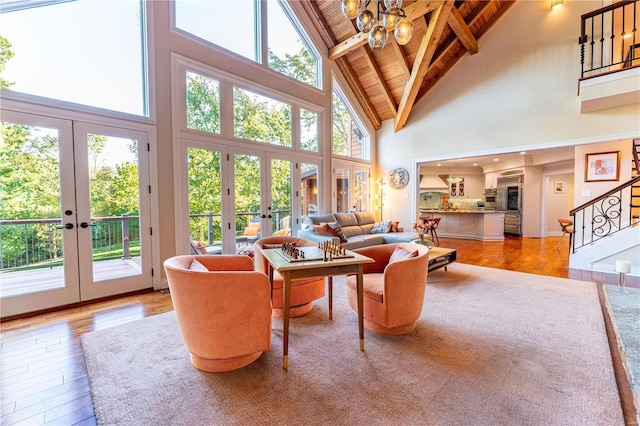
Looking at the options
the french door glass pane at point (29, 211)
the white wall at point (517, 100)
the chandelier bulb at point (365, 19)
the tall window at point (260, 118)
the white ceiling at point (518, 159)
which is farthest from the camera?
the white ceiling at point (518, 159)

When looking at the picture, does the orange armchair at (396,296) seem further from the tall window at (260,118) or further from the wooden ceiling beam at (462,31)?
the wooden ceiling beam at (462,31)

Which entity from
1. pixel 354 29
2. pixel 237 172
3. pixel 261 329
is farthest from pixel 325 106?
pixel 261 329

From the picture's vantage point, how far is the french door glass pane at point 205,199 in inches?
169

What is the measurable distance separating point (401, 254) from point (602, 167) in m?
5.77

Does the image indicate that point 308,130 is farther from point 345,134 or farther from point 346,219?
point 346,219

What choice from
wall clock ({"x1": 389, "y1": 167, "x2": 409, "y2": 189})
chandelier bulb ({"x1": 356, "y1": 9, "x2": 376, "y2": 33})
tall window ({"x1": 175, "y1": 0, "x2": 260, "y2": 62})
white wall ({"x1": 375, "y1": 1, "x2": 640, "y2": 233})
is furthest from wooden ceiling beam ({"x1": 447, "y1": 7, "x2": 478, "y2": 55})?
chandelier bulb ({"x1": 356, "y1": 9, "x2": 376, "y2": 33})

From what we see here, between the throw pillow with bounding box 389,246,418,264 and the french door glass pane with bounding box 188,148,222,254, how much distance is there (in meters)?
2.96

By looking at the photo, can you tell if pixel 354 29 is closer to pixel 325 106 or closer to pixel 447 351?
pixel 325 106

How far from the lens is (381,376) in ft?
6.22

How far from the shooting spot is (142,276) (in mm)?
3832

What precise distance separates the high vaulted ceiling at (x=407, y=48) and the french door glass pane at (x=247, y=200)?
3538 millimetres

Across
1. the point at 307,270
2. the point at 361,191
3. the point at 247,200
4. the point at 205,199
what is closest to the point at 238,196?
the point at 247,200

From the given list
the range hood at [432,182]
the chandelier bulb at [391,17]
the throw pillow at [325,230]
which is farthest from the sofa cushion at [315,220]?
the range hood at [432,182]

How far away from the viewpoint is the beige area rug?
1.57 m
